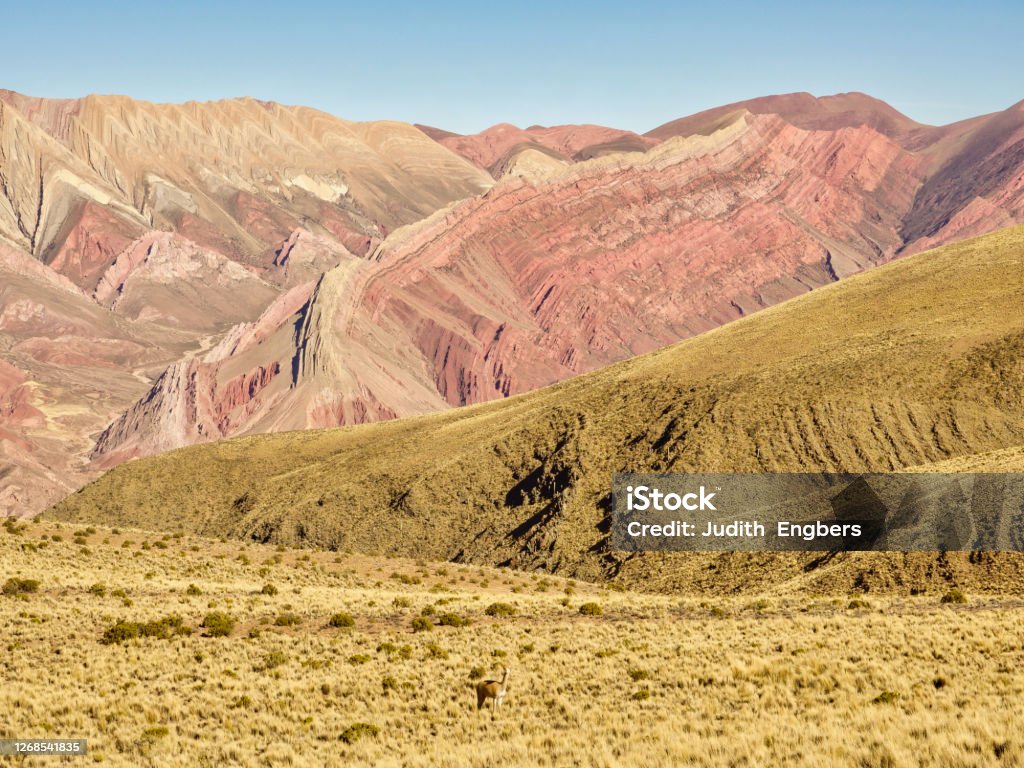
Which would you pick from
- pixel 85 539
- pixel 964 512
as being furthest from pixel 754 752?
pixel 85 539

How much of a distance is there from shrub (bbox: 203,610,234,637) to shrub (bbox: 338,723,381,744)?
11038mm

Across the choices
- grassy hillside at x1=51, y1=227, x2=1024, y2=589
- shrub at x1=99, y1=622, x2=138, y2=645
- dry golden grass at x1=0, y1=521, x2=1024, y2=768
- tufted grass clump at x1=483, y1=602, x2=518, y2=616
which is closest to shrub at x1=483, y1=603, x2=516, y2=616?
tufted grass clump at x1=483, y1=602, x2=518, y2=616

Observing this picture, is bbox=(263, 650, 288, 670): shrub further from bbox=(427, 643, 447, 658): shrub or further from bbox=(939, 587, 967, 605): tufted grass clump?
bbox=(939, 587, 967, 605): tufted grass clump

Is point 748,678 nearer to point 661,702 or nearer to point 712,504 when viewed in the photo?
point 661,702

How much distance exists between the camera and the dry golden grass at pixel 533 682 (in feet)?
67.1

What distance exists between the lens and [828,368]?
8106 centimetres

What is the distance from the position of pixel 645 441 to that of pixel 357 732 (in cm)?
5802

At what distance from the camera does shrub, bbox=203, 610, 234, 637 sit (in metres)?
32.8

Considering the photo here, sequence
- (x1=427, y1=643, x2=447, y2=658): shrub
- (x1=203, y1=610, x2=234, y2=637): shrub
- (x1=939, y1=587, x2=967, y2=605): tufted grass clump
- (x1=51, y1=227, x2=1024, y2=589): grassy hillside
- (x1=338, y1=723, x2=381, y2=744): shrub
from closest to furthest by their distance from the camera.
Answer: (x1=338, y1=723, x2=381, y2=744): shrub → (x1=427, y1=643, x2=447, y2=658): shrub → (x1=203, y1=610, x2=234, y2=637): shrub → (x1=939, y1=587, x2=967, y2=605): tufted grass clump → (x1=51, y1=227, x2=1024, y2=589): grassy hillside

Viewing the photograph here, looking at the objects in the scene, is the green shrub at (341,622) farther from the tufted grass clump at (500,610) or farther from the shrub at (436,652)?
the tufted grass clump at (500,610)

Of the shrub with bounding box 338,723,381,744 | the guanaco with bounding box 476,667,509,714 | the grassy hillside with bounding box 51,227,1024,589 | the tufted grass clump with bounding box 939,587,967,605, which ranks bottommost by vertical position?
the shrub with bounding box 338,723,381,744

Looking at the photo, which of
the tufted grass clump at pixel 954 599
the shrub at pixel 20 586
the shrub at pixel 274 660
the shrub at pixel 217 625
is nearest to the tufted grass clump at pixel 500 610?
the shrub at pixel 217 625

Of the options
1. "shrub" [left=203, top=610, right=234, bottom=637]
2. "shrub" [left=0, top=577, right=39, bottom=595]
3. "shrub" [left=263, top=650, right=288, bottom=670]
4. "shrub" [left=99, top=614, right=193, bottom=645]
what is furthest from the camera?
"shrub" [left=0, top=577, right=39, bottom=595]

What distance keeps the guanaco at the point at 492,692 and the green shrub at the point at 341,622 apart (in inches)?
424
